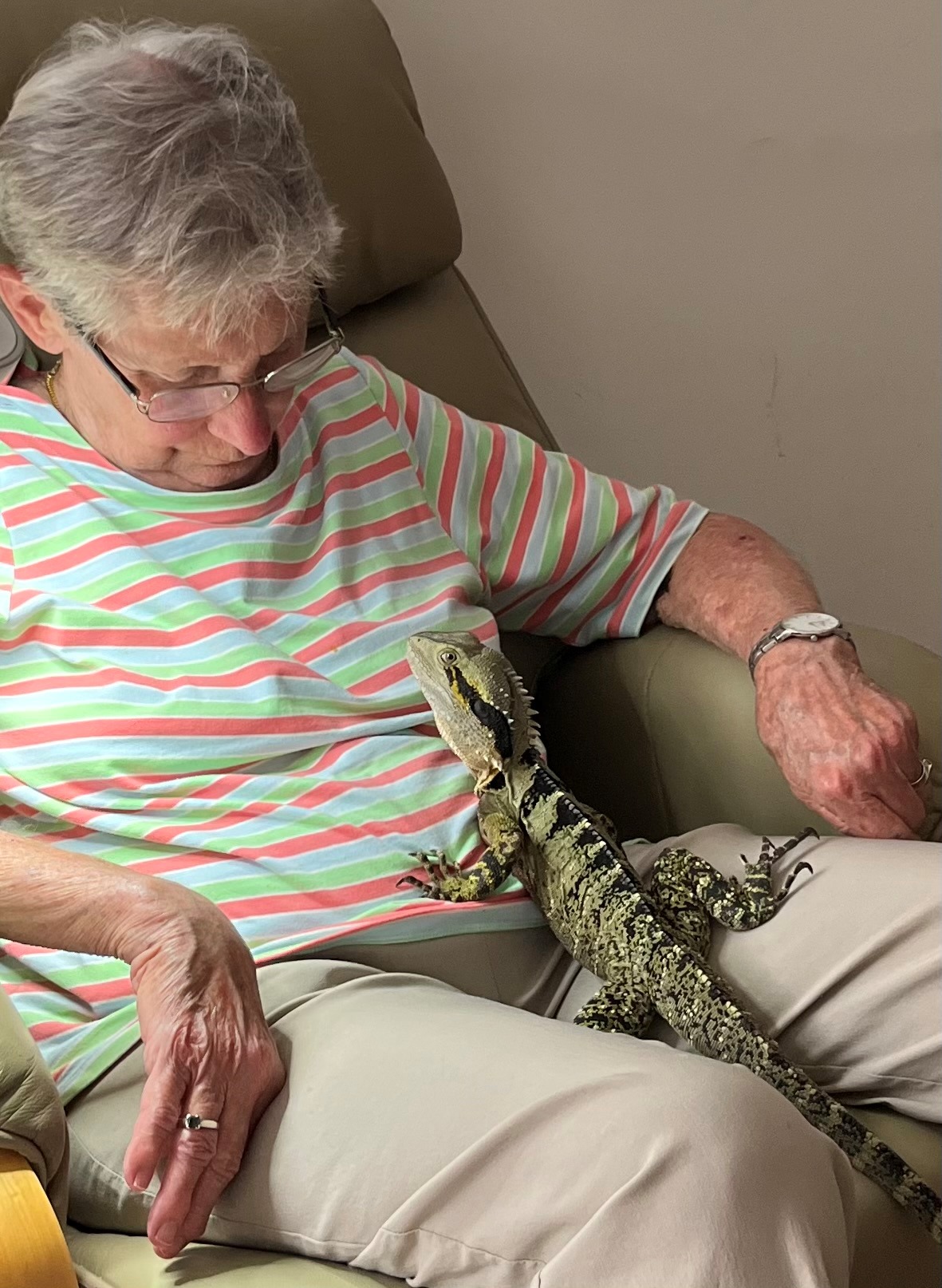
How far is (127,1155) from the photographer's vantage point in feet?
3.66

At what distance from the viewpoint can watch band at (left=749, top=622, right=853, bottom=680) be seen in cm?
160

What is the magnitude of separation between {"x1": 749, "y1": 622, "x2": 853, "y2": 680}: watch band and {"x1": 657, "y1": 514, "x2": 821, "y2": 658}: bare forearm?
0.07 feet

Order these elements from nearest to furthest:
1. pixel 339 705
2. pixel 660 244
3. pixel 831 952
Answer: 1. pixel 831 952
2. pixel 339 705
3. pixel 660 244

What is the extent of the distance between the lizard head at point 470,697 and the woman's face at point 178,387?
0.27 meters

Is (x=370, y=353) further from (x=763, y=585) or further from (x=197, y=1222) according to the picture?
(x=197, y=1222)

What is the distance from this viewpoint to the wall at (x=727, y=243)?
8.39 ft

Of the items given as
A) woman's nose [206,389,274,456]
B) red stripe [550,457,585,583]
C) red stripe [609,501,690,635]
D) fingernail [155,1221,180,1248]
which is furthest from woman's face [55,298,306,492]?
fingernail [155,1221,180,1248]

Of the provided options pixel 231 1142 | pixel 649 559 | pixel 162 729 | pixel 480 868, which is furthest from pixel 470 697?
pixel 231 1142

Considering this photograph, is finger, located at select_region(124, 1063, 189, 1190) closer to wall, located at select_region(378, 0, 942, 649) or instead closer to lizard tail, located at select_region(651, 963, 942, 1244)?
lizard tail, located at select_region(651, 963, 942, 1244)

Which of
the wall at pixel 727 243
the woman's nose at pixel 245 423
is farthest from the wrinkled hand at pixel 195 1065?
the wall at pixel 727 243

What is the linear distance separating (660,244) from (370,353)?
37.7 inches

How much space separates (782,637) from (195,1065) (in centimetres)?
80

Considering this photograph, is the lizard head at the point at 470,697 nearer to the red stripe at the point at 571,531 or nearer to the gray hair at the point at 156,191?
the red stripe at the point at 571,531

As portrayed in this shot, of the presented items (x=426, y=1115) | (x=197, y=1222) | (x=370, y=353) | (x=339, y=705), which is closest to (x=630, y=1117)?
(x=426, y=1115)
